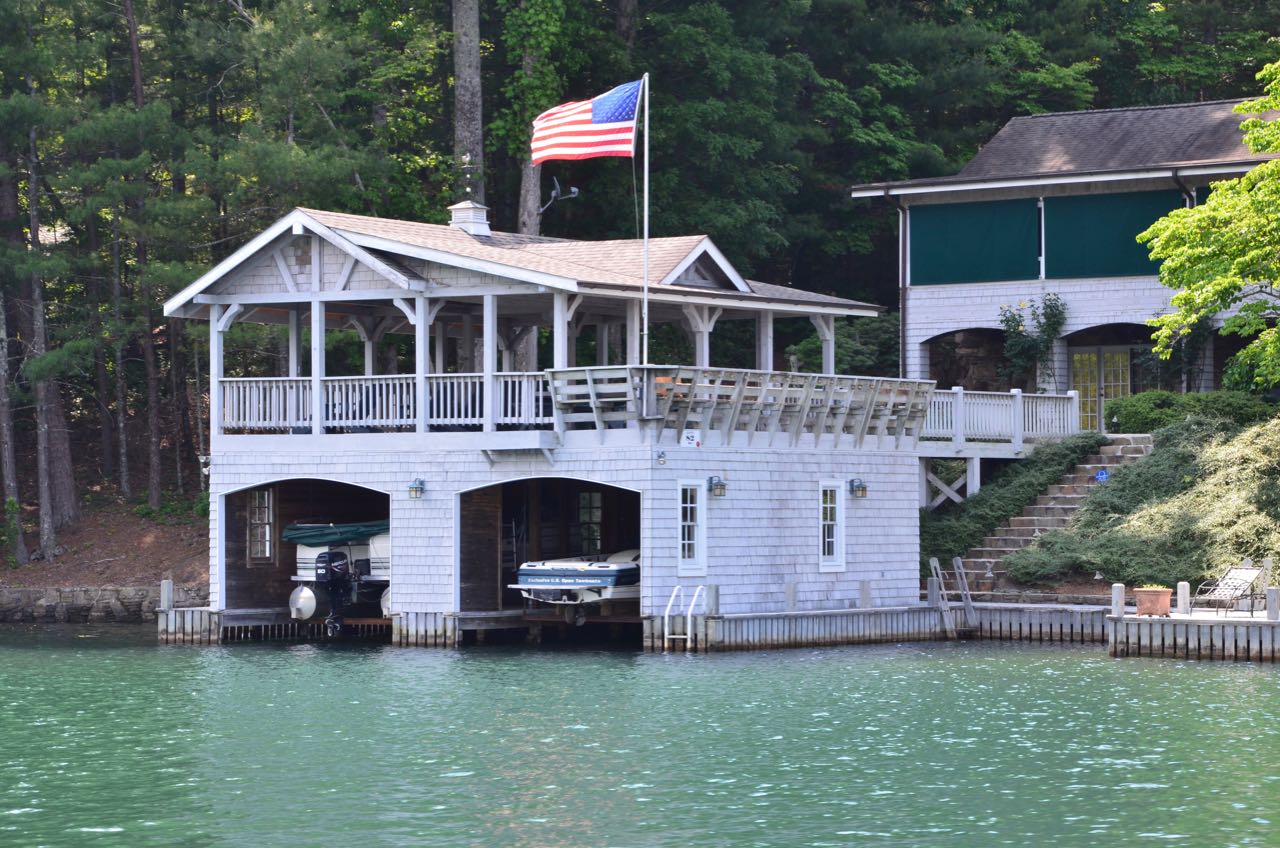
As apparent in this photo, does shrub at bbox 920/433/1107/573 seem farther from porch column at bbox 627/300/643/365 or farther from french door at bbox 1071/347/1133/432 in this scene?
porch column at bbox 627/300/643/365

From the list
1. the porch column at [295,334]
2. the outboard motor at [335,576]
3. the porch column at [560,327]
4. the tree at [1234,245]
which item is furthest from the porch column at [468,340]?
the tree at [1234,245]

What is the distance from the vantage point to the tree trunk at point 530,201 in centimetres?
4634

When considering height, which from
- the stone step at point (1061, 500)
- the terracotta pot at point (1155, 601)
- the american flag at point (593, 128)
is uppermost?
the american flag at point (593, 128)

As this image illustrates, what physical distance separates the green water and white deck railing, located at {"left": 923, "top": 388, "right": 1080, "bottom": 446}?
715 cm

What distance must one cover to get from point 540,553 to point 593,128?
7069 mm

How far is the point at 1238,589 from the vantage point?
32.3 meters

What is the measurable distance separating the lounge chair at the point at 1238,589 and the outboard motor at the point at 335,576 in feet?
43.3

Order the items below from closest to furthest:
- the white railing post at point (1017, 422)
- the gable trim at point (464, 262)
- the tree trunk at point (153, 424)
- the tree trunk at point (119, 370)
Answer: the gable trim at point (464, 262), the white railing post at point (1017, 422), the tree trunk at point (119, 370), the tree trunk at point (153, 424)

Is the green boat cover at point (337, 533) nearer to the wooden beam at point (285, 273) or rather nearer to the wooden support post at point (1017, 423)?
the wooden beam at point (285, 273)

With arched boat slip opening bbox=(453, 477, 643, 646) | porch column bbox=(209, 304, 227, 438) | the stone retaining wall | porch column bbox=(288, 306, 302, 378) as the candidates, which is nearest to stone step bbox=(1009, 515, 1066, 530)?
arched boat slip opening bbox=(453, 477, 643, 646)

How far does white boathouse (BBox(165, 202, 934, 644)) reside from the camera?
3225cm

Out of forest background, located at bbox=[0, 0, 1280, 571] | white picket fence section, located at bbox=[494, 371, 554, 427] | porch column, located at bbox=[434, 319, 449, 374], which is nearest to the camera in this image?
white picket fence section, located at bbox=[494, 371, 554, 427]

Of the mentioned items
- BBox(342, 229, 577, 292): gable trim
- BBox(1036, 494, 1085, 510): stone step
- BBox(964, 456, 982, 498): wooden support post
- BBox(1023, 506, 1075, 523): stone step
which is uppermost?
BBox(342, 229, 577, 292): gable trim

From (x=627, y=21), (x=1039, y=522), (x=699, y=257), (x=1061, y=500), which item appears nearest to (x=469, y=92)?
(x=627, y=21)
